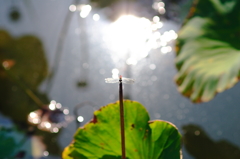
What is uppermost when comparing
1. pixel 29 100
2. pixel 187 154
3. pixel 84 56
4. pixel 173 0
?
pixel 173 0

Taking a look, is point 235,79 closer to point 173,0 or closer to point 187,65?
point 187,65

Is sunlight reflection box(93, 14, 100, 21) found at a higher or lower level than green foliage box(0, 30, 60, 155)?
higher

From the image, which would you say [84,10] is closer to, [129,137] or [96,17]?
[96,17]

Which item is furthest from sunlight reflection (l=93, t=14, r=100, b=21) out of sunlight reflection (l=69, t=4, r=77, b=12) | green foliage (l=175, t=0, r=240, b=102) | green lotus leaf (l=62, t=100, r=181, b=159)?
green lotus leaf (l=62, t=100, r=181, b=159)

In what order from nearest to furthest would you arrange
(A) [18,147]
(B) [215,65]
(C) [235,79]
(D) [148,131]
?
1. (D) [148,131]
2. (C) [235,79]
3. (B) [215,65]
4. (A) [18,147]

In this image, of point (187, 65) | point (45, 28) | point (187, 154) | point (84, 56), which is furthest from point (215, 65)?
point (45, 28)

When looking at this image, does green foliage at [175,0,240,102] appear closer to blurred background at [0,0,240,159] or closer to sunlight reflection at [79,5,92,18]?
blurred background at [0,0,240,159]
